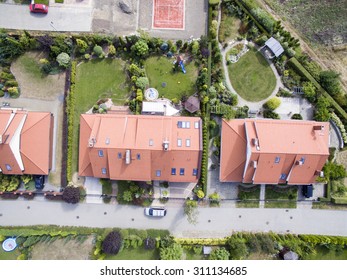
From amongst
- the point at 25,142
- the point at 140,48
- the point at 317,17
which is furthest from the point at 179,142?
the point at 317,17

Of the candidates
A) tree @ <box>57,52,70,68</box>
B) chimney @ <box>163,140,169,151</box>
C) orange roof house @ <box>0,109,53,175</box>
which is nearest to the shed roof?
chimney @ <box>163,140,169,151</box>

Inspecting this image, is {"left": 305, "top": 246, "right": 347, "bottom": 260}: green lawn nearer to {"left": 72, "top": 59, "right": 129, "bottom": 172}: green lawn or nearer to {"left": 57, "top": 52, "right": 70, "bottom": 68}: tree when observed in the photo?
{"left": 72, "top": 59, "right": 129, "bottom": 172}: green lawn

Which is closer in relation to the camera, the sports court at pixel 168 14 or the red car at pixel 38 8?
the red car at pixel 38 8

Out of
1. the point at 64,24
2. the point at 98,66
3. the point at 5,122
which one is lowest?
the point at 5,122

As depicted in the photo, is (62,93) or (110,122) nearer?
(110,122)

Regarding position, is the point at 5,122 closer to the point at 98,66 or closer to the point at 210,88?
the point at 98,66

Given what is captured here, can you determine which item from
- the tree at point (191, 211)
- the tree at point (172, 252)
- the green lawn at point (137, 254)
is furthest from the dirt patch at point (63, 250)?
the tree at point (191, 211)

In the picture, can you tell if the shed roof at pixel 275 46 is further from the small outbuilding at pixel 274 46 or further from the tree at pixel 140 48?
the tree at pixel 140 48

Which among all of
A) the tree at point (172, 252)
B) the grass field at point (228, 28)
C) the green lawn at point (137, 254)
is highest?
the grass field at point (228, 28)

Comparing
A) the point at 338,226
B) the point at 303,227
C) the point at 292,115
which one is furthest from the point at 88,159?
the point at 338,226
